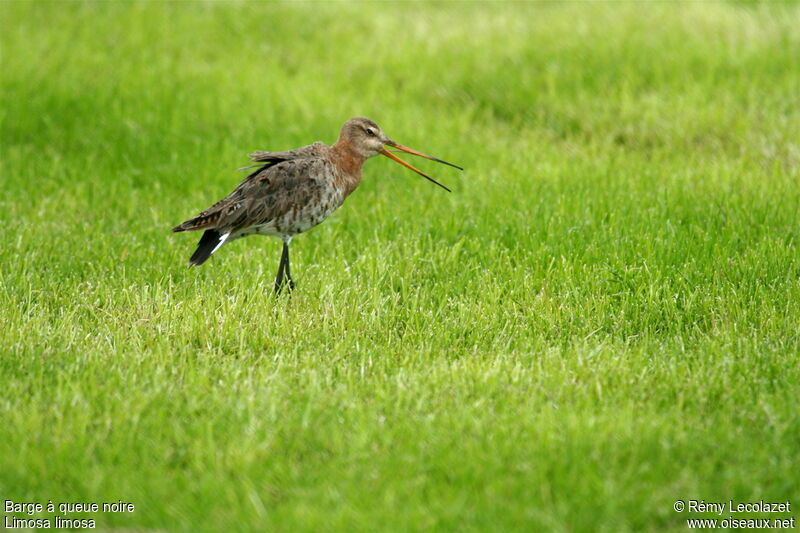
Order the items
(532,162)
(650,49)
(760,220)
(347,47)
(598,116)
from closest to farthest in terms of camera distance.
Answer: (760,220)
(532,162)
(598,116)
(650,49)
(347,47)

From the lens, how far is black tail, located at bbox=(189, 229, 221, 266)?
7094mm

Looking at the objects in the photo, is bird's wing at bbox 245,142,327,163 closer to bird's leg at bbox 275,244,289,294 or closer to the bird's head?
the bird's head

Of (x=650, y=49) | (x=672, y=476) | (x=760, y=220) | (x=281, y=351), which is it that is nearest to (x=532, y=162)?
(x=760, y=220)

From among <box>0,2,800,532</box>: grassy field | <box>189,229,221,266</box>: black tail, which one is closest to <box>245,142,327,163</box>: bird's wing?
<box>189,229,221,266</box>: black tail

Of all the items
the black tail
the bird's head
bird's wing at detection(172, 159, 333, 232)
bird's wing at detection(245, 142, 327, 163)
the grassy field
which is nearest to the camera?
the grassy field

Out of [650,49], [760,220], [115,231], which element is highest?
[650,49]

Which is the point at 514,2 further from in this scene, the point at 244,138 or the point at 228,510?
the point at 228,510

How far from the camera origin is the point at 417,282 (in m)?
7.96

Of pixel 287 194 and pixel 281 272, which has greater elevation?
pixel 287 194

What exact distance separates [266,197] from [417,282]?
1484 mm

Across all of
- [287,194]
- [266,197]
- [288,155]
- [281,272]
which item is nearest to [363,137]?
A: [288,155]

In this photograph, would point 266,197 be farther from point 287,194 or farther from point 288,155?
point 288,155

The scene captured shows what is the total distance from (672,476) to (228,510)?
230 cm

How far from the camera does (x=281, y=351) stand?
657cm
